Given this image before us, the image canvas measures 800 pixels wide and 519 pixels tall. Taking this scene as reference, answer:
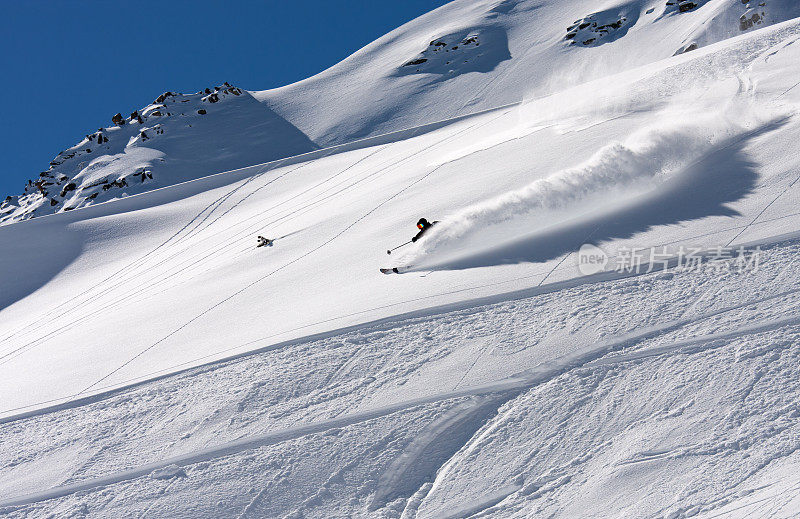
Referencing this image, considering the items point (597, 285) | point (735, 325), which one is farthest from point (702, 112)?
point (735, 325)

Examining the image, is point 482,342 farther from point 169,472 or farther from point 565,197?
point 565,197

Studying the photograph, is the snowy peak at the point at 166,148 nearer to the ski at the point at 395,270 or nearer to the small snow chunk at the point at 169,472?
the ski at the point at 395,270

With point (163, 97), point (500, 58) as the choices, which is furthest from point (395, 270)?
point (163, 97)

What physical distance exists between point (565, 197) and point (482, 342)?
12.9 ft

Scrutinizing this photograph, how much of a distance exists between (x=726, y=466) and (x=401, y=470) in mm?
2703

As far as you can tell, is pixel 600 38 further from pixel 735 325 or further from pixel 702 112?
pixel 735 325

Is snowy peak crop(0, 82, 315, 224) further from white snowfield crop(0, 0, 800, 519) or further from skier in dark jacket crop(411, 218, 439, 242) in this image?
skier in dark jacket crop(411, 218, 439, 242)

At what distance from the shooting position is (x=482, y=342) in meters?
7.71

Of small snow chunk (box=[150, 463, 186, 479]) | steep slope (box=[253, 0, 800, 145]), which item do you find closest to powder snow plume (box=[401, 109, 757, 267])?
small snow chunk (box=[150, 463, 186, 479])

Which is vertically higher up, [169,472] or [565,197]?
[565,197]

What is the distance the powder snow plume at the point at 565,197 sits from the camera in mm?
10469

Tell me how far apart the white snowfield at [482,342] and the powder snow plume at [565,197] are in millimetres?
39

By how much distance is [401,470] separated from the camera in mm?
6262

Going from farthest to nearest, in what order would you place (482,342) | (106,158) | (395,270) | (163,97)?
1. (163,97)
2. (106,158)
3. (395,270)
4. (482,342)
